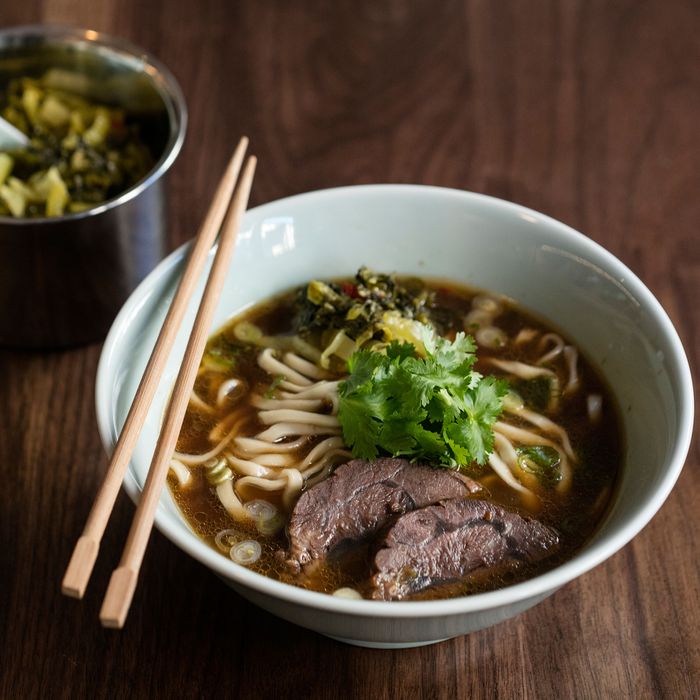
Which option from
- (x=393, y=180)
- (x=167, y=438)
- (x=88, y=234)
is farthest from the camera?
(x=393, y=180)

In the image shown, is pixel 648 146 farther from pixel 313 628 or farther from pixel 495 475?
pixel 313 628

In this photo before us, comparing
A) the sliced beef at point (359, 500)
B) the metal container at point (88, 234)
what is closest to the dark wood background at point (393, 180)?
the metal container at point (88, 234)

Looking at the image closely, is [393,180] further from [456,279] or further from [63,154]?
[63,154]

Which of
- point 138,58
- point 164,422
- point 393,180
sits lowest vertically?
point 393,180

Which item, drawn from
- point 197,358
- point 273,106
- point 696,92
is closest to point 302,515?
point 197,358

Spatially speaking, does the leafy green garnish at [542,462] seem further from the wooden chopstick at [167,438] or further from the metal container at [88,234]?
the metal container at [88,234]

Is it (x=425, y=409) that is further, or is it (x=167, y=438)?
(x=425, y=409)

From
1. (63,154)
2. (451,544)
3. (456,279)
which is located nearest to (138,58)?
(63,154)
